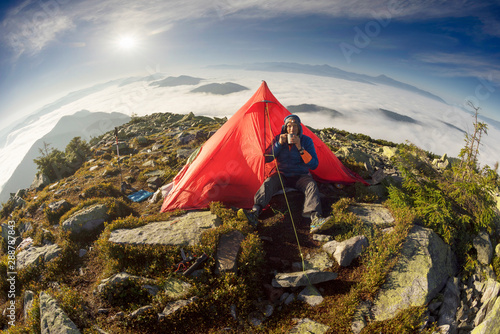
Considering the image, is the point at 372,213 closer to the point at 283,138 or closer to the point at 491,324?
the point at 491,324

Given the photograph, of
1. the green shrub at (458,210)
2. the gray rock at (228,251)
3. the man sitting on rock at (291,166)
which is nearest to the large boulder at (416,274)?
the green shrub at (458,210)

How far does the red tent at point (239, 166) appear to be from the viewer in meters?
8.00

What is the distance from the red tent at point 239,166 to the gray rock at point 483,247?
12.5ft

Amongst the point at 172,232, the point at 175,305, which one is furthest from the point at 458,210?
the point at 172,232

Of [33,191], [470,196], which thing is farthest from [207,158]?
[33,191]

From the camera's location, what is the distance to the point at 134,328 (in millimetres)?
4207

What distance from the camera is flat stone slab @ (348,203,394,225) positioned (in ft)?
20.6

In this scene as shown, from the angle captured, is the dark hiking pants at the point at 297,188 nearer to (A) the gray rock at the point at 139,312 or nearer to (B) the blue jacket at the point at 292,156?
(B) the blue jacket at the point at 292,156

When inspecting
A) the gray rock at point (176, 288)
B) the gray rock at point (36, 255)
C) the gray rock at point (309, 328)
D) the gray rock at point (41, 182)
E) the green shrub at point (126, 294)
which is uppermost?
the gray rock at point (41, 182)

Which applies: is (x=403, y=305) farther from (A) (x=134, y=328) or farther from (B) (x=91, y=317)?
(B) (x=91, y=317)

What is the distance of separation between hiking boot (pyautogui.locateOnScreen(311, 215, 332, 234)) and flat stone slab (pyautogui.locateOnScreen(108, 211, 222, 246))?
2.78 metres

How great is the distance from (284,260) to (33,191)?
18975mm

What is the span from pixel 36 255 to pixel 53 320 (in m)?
3.53

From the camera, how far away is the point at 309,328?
13.4ft
